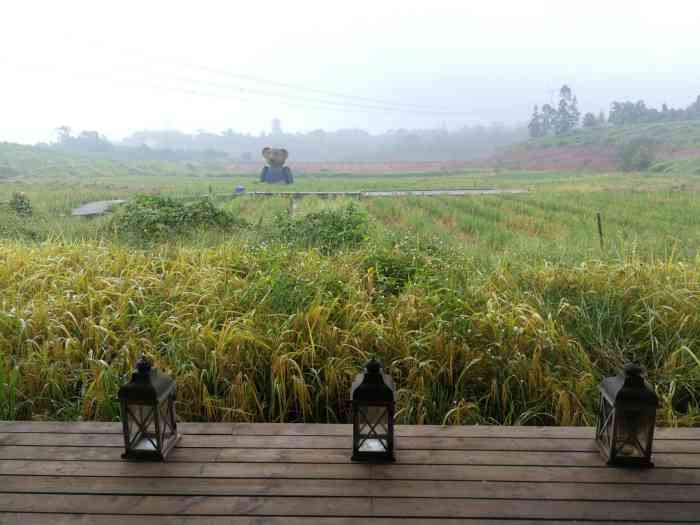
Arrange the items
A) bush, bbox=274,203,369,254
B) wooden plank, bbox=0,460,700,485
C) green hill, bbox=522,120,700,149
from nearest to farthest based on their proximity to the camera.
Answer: wooden plank, bbox=0,460,700,485 < bush, bbox=274,203,369,254 < green hill, bbox=522,120,700,149

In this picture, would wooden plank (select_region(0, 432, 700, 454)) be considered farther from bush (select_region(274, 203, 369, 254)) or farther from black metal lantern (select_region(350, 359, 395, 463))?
bush (select_region(274, 203, 369, 254))

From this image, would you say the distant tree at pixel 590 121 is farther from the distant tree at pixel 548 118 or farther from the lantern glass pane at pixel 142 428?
the lantern glass pane at pixel 142 428

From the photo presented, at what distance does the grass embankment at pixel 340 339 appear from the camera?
2133 mm

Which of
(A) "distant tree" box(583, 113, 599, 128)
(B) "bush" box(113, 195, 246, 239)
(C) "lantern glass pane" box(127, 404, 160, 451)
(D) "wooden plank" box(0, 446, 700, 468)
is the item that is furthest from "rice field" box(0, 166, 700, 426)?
(A) "distant tree" box(583, 113, 599, 128)

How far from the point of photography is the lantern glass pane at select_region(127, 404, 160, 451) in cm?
141

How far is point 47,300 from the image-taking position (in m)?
2.87

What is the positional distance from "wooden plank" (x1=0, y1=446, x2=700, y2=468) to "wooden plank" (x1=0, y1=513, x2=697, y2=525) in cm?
23

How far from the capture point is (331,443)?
1.49m

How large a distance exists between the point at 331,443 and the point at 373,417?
0.59ft

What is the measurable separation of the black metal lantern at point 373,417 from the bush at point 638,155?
2739 centimetres

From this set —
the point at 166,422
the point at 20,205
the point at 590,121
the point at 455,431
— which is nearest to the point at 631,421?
the point at 455,431

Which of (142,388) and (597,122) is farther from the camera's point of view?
(597,122)

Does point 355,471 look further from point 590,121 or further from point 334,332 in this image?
point 590,121

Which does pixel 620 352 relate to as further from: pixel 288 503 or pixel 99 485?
pixel 99 485
